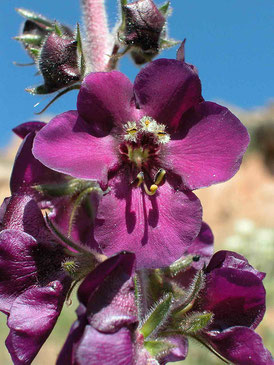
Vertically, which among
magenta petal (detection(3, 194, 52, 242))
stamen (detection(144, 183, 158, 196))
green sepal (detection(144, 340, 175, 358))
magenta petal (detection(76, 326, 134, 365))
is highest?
stamen (detection(144, 183, 158, 196))

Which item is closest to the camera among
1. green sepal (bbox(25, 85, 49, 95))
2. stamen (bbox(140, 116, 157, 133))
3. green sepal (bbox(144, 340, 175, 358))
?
green sepal (bbox(144, 340, 175, 358))

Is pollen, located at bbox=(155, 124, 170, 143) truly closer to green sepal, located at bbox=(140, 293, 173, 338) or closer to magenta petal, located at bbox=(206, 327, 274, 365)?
green sepal, located at bbox=(140, 293, 173, 338)

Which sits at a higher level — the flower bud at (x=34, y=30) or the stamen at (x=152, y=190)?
the flower bud at (x=34, y=30)

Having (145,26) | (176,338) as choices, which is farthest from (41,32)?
(176,338)

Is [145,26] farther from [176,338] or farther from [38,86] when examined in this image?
[176,338]

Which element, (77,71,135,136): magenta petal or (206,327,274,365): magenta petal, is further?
(77,71,135,136): magenta petal

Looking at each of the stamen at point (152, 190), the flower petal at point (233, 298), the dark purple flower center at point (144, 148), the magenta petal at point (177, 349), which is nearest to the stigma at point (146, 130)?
the dark purple flower center at point (144, 148)

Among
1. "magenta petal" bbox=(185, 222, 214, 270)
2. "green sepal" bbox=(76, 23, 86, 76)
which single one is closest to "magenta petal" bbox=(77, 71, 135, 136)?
"green sepal" bbox=(76, 23, 86, 76)

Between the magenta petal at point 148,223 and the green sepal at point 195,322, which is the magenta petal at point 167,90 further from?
the green sepal at point 195,322

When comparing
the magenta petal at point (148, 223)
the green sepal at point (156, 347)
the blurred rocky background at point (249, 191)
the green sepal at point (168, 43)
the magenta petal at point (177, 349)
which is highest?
the green sepal at point (168, 43)
